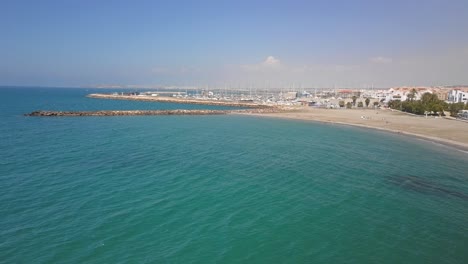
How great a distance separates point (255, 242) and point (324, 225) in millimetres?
3767

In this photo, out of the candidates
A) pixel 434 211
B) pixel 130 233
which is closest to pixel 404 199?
pixel 434 211

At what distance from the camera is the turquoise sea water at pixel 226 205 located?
12.1 meters

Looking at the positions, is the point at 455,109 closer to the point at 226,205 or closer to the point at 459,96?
the point at 459,96

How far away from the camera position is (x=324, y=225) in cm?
1470

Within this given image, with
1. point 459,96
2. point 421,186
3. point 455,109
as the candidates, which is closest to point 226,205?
point 421,186

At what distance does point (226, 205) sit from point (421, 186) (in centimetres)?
1346

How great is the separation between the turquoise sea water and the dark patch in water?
0.11 meters

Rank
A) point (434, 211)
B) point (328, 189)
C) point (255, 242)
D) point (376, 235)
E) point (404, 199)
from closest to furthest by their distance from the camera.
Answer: point (255, 242)
point (376, 235)
point (434, 211)
point (404, 199)
point (328, 189)

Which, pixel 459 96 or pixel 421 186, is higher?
pixel 459 96

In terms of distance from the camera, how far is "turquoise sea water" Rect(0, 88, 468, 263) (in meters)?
12.1

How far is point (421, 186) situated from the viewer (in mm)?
21109

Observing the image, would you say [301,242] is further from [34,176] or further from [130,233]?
[34,176]

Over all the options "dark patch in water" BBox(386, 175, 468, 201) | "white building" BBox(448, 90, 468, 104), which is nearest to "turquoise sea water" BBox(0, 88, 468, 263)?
"dark patch in water" BBox(386, 175, 468, 201)

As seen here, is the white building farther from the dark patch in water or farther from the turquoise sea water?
the dark patch in water
